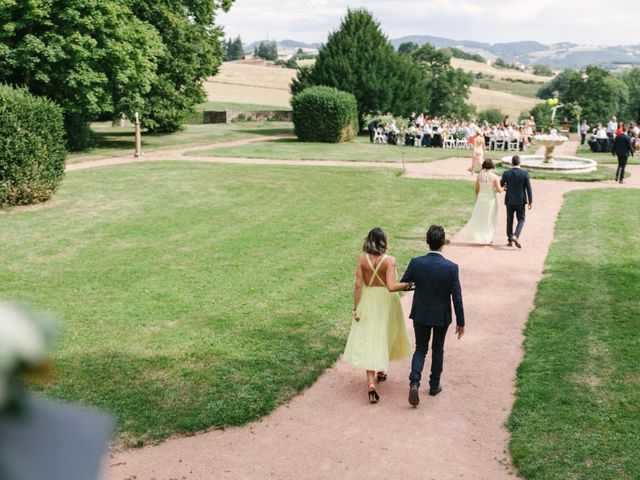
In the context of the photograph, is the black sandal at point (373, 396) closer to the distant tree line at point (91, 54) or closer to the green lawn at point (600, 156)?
the distant tree line at point (91, 54)

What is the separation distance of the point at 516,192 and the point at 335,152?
22.0m

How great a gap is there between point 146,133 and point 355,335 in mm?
41235

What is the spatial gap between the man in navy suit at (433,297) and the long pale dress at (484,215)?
26.6 ft

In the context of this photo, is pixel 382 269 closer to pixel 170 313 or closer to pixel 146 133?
pixel 170 313

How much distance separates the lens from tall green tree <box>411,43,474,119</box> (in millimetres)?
67562

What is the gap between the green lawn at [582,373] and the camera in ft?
22.0

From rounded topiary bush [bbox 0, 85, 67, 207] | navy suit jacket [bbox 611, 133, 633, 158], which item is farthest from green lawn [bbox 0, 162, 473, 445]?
navy suit jacket [bbox 611, 133, 633, 158]

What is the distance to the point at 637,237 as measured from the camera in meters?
17.0

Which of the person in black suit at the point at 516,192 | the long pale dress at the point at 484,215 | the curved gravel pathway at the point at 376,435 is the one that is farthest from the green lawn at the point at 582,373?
the long pale dress at the point at 484,215

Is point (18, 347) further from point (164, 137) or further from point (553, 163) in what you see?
point (164, 137)

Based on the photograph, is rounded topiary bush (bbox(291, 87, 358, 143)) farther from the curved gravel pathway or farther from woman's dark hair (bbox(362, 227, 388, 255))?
woman's dark hair (bbox(362, 227, 388, 255))

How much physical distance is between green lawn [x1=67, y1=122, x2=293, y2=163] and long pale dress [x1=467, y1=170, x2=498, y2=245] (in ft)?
68.8

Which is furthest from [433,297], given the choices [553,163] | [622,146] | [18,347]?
[553,163]

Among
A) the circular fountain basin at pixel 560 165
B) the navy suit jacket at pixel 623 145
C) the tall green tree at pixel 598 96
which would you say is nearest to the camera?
the navy suit jacket at pixel 623 145
